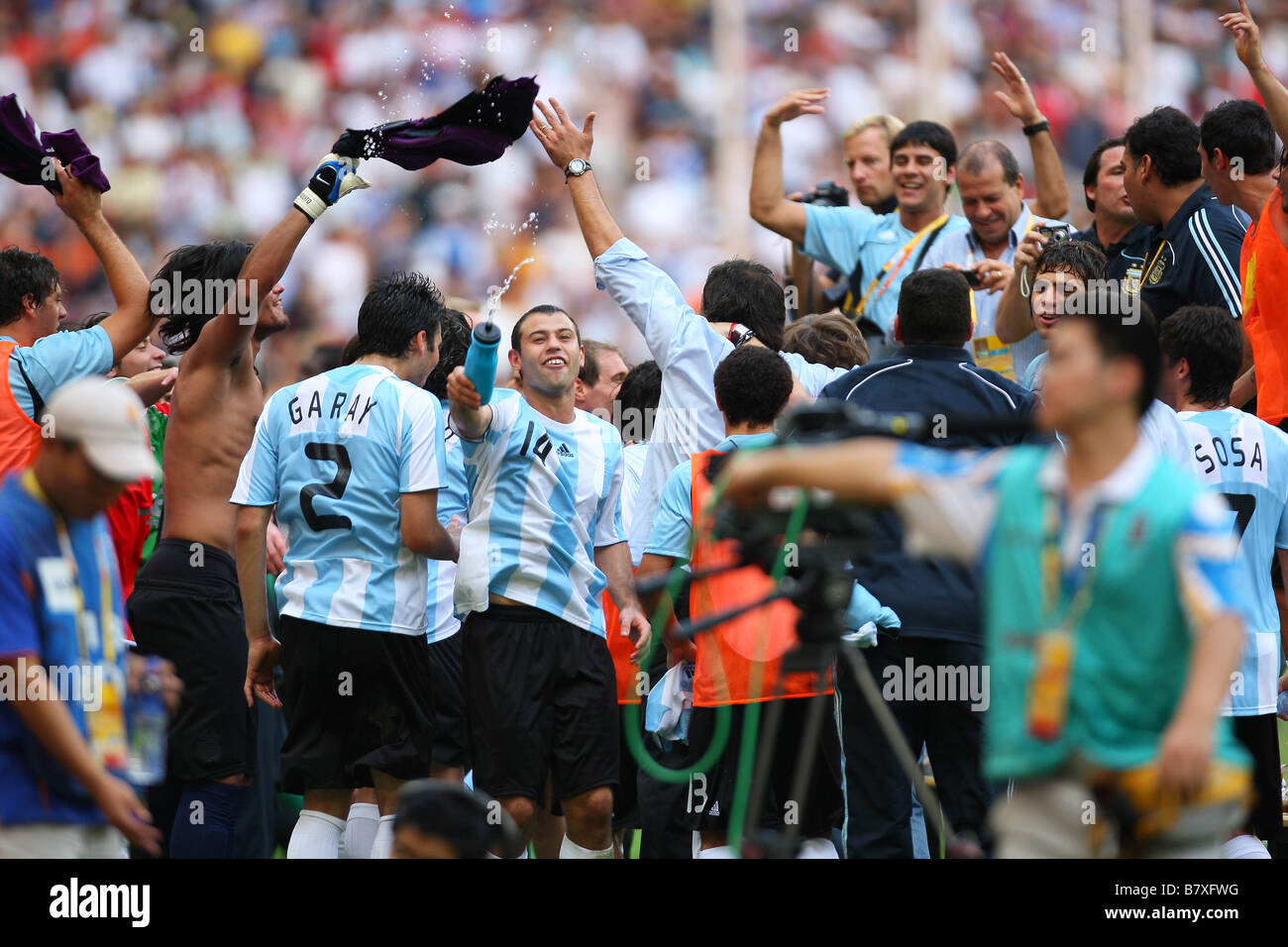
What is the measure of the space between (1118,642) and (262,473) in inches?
148

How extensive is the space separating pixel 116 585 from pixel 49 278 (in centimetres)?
288

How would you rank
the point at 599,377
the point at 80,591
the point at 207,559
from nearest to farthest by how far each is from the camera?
the point at 80,591 → the point at 207,559 → the point at 599,377

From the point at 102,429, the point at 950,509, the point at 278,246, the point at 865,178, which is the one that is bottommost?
the point at 950,509

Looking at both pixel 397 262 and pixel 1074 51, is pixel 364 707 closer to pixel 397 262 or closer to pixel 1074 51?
pixel 397 262

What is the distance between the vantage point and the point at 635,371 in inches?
297

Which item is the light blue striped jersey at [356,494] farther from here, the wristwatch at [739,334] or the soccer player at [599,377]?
the soccer player at [599,377]

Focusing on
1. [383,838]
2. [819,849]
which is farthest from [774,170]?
[383,838]

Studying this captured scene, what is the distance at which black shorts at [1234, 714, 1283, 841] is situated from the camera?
570 centimetres

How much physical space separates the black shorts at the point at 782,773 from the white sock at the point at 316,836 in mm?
1367

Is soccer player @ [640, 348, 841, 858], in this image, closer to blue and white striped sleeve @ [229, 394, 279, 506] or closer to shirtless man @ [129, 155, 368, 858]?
Result: blue and white striped sleeve @ [229, 394, 279, 506]

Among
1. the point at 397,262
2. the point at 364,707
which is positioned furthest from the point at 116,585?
the point at 397,262

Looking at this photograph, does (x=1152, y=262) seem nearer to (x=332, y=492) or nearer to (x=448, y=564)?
(x=448, y=564)

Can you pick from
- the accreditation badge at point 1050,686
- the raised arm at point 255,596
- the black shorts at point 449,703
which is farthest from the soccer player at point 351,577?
the accreditation badge at point 1050,686

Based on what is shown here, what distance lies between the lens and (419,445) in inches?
235
